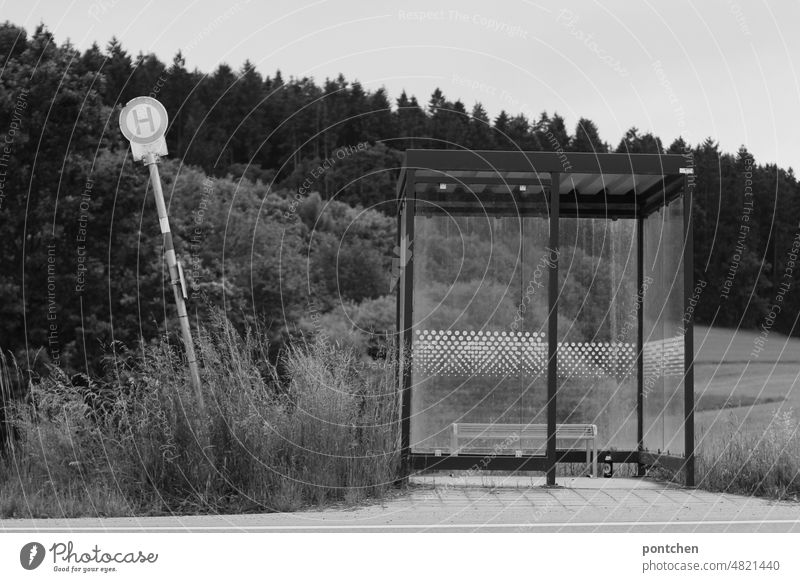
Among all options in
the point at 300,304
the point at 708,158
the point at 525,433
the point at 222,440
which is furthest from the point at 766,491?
the point at 300,304

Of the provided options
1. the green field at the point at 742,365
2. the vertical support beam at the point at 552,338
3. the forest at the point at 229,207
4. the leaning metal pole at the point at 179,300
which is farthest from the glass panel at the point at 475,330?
the green field at the point at 742,365

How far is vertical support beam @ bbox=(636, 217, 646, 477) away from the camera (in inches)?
497

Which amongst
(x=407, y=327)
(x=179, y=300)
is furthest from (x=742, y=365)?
(x=179, y=300)

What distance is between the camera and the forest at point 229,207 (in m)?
32.7

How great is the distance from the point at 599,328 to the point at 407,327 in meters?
2.91

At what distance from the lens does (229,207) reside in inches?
1671

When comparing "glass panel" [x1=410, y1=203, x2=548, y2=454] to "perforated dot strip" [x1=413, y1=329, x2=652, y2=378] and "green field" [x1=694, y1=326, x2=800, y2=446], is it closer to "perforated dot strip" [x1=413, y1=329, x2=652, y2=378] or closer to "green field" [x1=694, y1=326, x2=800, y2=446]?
"perforated dot strip" [x1=413, y1=329, x2=652, y2=378]

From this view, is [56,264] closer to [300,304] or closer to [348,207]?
[300,304]

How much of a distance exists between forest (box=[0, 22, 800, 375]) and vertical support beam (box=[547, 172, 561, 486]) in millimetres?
8847

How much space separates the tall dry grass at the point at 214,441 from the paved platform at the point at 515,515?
0.35 meters

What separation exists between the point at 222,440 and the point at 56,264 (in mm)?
25872
